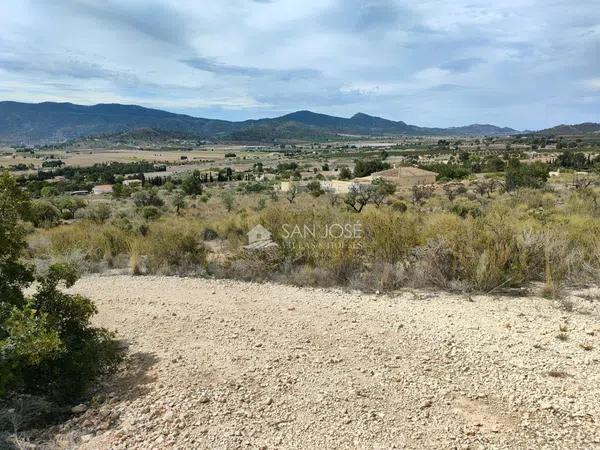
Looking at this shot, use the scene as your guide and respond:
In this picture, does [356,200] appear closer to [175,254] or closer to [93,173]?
[175,254]

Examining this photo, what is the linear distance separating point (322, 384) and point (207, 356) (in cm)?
148

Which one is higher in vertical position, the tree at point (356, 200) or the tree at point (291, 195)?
the tree at point (356, 200)

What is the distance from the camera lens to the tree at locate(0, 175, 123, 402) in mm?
3787

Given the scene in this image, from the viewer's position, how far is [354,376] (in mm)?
4730

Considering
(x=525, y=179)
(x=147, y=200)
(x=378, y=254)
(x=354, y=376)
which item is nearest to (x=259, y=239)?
(x=378, y=254)

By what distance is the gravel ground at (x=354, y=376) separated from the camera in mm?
3799

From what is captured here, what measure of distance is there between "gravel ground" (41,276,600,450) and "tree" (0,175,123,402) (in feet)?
1.26

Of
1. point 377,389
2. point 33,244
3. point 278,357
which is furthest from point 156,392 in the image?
point 33,244

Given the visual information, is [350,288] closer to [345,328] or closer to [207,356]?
[345,328]

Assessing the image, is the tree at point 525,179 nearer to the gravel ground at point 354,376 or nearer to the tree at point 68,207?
the gravel ground at point 354,376

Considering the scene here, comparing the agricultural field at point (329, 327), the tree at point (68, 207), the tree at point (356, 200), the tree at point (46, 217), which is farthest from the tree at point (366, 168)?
the agricultural field at point (329, 327)

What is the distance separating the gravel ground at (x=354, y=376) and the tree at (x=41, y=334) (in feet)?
1.26

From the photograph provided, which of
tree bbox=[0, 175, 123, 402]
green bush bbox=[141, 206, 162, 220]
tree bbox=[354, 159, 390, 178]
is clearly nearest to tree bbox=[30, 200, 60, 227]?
green bush bbox=[141, 206, 162, 220]

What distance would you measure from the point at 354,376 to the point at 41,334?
118 inches
